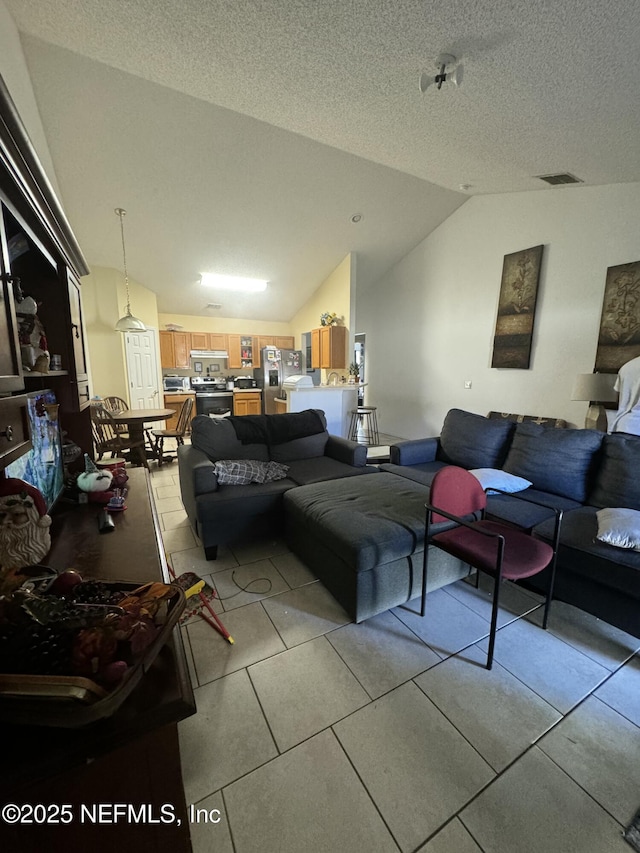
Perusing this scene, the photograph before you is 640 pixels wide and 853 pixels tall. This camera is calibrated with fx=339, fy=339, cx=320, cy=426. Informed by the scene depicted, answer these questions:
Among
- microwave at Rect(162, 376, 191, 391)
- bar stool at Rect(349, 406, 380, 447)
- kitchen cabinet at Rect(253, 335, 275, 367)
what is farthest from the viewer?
kitchen cabinet at Rect(253, 335, 275, 367)

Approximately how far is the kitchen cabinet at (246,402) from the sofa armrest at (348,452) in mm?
4039

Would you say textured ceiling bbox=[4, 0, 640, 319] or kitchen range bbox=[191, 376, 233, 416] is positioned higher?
textured ceiling bbox=[4, 0, 640, 319]

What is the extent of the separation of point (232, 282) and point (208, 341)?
1.57 metres

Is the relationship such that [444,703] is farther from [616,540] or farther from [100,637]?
[100,637]

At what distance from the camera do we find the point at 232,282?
19.2ft

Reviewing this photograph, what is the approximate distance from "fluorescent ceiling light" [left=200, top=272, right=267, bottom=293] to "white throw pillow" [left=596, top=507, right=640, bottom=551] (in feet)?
18.6

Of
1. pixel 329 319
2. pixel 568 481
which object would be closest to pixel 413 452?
pixel 568 481

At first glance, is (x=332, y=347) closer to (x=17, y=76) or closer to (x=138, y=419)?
(x=138, y=419)

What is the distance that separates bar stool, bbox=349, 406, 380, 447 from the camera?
552 cm

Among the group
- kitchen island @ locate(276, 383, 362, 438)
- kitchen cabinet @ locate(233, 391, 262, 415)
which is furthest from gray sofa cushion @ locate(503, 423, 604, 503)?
kitchen cabinet @ locate(233, 391, 262, 415)

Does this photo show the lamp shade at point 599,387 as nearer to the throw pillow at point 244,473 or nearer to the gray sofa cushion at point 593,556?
the gray sofa cushion at point 593,556

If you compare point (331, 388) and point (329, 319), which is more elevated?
point (329, 319)

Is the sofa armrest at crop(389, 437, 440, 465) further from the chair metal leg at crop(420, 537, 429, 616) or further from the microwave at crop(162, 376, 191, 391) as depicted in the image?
the microwave at crop(162, 376, 191, 391)

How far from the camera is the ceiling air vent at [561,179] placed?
296 centimetres
